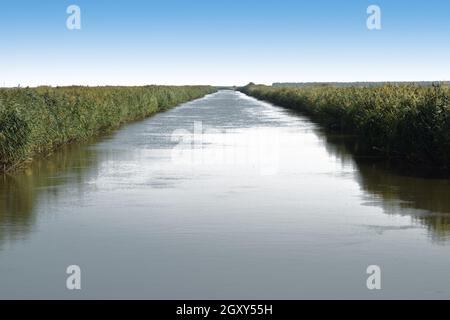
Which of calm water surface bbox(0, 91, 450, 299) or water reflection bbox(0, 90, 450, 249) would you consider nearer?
calm water surface bbox(0, 91, 450, 299)

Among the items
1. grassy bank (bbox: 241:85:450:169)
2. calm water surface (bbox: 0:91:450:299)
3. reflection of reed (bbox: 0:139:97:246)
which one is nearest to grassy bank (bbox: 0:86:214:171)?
reflection of reed (bbox: 0:139:97:246)

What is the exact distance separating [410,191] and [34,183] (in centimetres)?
1115

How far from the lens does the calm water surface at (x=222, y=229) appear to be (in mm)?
10820

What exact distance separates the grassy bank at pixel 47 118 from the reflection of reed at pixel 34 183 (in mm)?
724

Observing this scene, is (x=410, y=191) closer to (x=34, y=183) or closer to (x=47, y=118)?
(x=34, y=183)

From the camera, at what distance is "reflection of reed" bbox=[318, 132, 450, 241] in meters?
15.8

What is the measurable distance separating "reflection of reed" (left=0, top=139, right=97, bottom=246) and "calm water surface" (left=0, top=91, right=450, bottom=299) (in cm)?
6

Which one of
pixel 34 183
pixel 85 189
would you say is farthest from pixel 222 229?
pixel 34 183

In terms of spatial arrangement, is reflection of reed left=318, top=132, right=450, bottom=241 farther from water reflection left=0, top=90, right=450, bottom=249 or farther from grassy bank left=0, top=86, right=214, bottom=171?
grassy bank left=0, top=86, right=214, bottom=171

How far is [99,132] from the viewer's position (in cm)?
4147

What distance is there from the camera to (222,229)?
1457 centimetres

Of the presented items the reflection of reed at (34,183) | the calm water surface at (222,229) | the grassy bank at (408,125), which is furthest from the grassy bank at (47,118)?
the grassy bank at (408,125)

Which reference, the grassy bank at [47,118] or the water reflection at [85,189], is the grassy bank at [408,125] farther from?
the grassy bank at [47,118]
